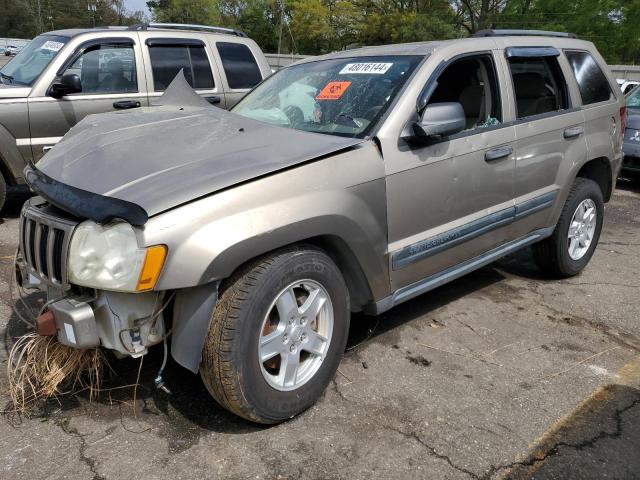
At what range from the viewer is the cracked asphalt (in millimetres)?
2504

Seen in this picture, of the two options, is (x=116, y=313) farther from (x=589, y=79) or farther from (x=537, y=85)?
(x=589, y=79)

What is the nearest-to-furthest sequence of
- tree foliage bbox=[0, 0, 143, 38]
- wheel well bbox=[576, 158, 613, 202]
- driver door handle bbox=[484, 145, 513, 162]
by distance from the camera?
driver door handle bbox=[484, 145, 513, 162], wheel well bbox=[576, 158, 613, 202], tree foliage bbox=[0, 0, 143, 38]

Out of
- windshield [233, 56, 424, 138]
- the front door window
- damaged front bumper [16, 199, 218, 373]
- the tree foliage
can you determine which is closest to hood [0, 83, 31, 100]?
the front door window

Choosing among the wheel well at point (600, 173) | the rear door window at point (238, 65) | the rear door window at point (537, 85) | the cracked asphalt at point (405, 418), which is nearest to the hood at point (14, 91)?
the rear door window at point (238, 65)

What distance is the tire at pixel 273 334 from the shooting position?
8.02 feet

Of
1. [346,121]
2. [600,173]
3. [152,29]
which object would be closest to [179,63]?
[152,29]

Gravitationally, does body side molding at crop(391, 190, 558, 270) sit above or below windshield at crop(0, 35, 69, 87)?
below

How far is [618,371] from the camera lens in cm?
341

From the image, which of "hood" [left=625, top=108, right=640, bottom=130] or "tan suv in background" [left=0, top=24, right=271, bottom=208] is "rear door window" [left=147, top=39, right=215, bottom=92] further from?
"hood" [left=625, top=108, right=640, bottom=130]

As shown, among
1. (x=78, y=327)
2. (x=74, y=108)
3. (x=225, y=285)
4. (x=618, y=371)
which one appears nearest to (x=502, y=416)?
(x=618, y=371)

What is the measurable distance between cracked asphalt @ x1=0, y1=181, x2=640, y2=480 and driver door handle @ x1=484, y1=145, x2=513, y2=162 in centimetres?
114

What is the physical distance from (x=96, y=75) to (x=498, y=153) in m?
4.45

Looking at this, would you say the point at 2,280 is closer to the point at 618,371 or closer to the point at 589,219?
the point at 618,371

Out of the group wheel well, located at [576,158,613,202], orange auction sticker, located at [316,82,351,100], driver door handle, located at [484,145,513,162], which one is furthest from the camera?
wheel well, located at [576,158,613,202]
